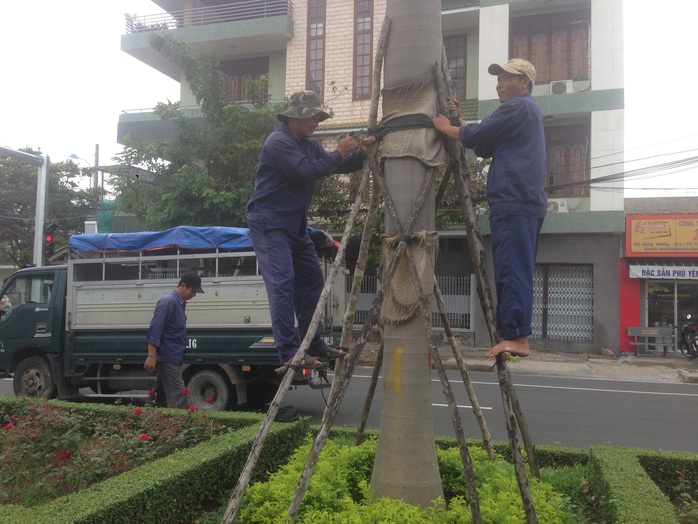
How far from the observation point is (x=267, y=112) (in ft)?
51.1

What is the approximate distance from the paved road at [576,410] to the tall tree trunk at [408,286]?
148 inches

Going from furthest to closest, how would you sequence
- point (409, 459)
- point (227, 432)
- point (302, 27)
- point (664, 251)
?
point (302, 27) < point (664, 251) < point (227, 432) < point (409, 459)

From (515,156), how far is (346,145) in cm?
97

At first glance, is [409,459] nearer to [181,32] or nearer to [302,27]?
[302,27]

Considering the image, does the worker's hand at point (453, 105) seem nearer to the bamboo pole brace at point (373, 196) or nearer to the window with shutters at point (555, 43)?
the bamboo pole brace at point (373, 196)

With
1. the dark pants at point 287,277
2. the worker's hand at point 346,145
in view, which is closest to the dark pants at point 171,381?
the dark pants at point 287,277

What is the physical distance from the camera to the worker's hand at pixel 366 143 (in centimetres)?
357

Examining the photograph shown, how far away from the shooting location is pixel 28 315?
394 inches

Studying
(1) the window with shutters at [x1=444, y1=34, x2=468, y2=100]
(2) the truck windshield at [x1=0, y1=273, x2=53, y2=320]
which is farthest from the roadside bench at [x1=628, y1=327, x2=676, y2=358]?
(2) the truck windshield at [x1=0, y1=273, x2=53, y2=320]

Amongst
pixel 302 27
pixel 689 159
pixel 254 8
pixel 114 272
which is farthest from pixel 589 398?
pixel 254 8

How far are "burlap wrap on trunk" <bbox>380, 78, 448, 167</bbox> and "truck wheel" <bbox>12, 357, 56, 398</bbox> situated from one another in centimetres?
849

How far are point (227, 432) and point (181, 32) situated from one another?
18.4 m

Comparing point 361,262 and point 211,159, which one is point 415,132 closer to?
point 361,262

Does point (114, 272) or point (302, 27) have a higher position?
point (302, 27)
